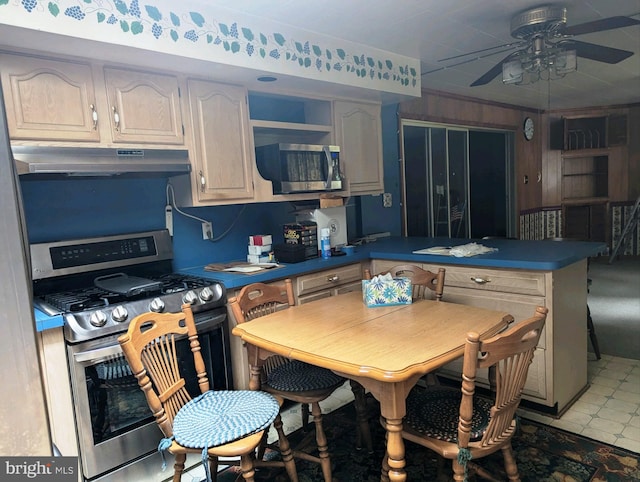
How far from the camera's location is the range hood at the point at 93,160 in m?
1.85

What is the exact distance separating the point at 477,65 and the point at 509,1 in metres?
1.35

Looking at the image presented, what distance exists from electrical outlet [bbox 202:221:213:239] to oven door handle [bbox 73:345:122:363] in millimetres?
1071

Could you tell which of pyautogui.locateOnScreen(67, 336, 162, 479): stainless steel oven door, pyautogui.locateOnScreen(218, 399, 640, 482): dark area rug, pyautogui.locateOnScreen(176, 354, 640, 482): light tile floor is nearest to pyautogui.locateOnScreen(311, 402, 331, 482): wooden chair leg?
pyautogui.locateOnScreen(218, 399, 640, 482): dark area rug

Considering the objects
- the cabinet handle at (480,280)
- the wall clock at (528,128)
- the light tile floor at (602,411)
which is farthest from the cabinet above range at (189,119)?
the wall clock at (528,128)

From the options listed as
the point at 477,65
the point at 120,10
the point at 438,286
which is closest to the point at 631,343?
the point at 438,286

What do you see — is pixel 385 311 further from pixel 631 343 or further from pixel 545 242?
pixel 631 343

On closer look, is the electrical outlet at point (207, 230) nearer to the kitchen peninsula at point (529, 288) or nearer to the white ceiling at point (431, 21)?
the kitchen peninsula at point (529, 288)

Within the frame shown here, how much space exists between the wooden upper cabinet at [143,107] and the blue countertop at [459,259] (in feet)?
2.69

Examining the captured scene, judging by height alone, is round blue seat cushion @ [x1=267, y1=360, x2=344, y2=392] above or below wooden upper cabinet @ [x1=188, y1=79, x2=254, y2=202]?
below

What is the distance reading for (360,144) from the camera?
340cm

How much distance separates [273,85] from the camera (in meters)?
2.78

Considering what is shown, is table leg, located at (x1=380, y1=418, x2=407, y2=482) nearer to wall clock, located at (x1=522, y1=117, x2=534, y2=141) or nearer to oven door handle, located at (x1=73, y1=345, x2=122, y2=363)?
oven door handle, located at (x1=73, y1=345, x2=122, y2=363)

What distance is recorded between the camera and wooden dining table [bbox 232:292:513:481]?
1454 millimetres

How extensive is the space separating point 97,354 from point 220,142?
1.29 metres
